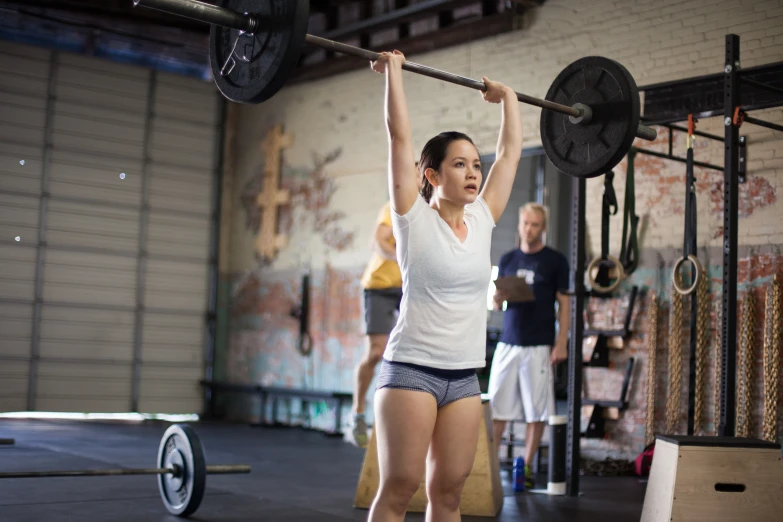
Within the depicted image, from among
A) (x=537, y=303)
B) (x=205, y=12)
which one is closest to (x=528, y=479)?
(x=537, y=303)

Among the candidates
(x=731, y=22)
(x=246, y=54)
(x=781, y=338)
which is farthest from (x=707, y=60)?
(x=246, y=54)

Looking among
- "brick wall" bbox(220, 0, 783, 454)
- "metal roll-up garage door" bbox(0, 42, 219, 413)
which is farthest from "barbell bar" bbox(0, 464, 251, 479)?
"metal roll-up garage door" bbox(0, 42, 219, 413)

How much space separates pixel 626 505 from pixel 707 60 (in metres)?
3.06

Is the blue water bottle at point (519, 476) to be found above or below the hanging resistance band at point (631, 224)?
below

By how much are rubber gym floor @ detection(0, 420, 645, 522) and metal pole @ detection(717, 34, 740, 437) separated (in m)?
0.74

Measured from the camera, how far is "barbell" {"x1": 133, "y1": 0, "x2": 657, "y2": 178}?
2.37m

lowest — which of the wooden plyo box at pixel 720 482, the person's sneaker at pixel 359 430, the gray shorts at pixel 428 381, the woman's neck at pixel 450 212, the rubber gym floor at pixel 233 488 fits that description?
the rubber gym floor at pixel 233 488

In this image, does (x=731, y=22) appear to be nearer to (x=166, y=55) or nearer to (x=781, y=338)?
(x=781, y=338)

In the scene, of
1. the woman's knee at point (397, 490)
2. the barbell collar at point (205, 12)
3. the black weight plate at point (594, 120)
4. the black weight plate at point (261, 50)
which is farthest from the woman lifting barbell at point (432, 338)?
the black weight plate at point (594, 120)

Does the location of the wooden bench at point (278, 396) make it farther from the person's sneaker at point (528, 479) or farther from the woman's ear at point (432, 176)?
the woman's ear at point (432, 176)

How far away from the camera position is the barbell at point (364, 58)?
2369mm

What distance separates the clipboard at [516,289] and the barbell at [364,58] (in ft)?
5.74

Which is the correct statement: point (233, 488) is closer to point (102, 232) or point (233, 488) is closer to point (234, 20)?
point (234, 20)

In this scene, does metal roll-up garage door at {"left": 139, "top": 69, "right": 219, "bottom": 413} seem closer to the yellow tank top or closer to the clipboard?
the yellow tank top
